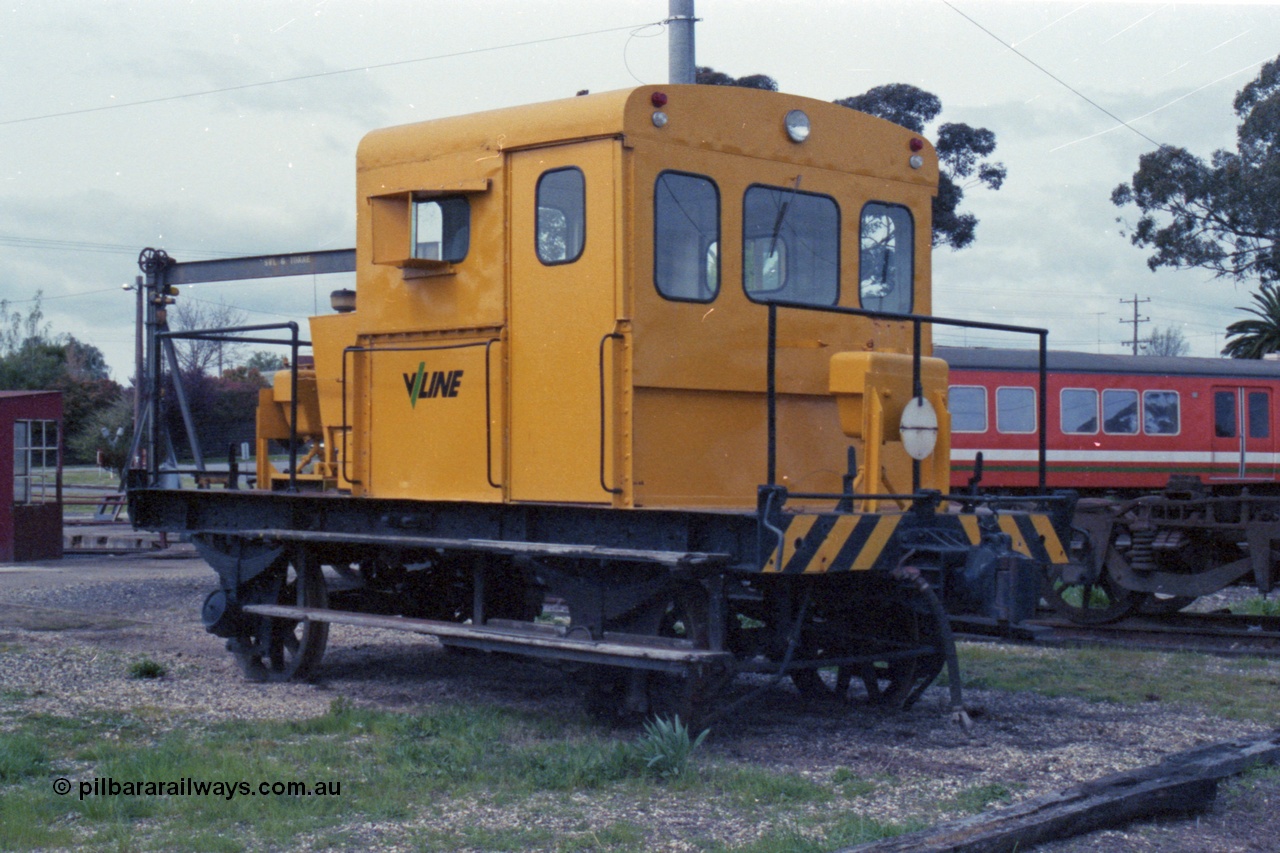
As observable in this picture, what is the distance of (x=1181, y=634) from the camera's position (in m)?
11.3

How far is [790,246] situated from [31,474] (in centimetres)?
1418

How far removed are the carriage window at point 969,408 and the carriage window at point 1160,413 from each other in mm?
3137

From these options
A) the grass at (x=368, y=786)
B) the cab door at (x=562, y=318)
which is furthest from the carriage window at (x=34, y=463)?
the cab door at (x=562, y=318)

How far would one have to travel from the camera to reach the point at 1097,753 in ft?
21.1

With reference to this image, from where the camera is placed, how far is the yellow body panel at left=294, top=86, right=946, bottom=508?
6711mm

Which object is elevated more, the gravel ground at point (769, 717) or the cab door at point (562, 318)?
the cab door at point (562, 318)

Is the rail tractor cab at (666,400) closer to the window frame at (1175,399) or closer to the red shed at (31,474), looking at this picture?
the red shed at (31,474)

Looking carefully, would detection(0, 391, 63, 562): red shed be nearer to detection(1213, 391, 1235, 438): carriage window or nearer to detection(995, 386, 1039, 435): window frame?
detection(995, 386, 1039, 435): window frame

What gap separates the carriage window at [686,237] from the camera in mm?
6805

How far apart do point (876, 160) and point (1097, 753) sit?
3.47 meters

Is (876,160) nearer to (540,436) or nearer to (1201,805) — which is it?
(540,436)

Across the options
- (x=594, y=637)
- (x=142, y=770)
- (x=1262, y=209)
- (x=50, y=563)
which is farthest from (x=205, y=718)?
(x=1262, y=209)

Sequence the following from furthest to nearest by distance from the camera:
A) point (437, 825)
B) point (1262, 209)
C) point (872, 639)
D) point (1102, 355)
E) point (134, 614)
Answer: point (1262, 209) → point (1102, 355) → point (134, 614) → point (872, 639) → point (437, 825)

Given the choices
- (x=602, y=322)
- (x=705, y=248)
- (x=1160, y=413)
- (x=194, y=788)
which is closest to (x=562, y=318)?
(x=602, y=322)
